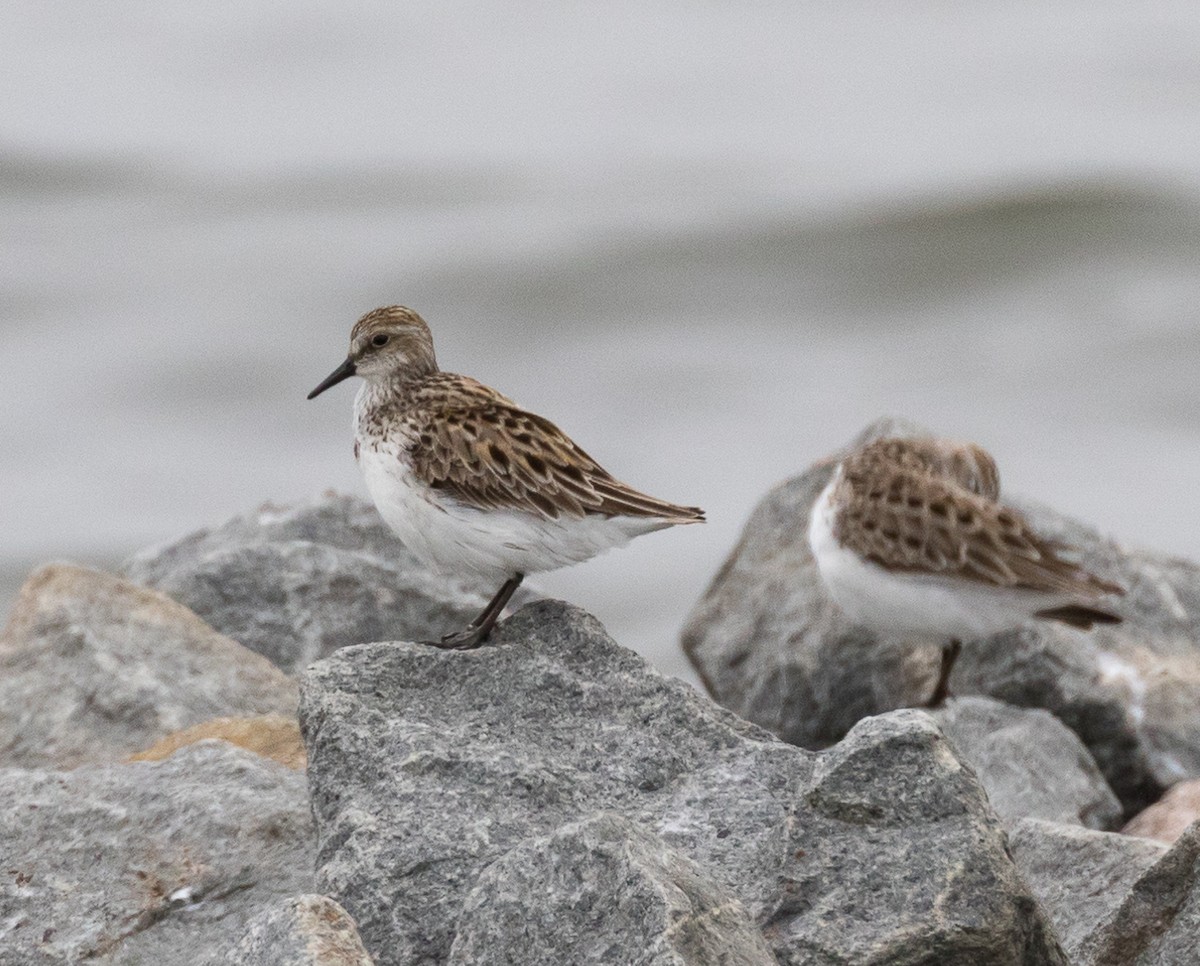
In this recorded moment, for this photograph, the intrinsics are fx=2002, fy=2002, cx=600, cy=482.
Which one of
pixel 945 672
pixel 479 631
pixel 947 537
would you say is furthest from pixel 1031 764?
pixel 479 631

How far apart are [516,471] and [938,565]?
2.76 m

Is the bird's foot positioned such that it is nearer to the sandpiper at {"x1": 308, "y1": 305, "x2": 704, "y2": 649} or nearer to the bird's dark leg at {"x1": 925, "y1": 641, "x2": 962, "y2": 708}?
the sandpiper at {"x1": 308, "y1": 305, "x2": 704, "y2": 649}

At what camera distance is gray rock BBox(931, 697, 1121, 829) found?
7762 millimetres

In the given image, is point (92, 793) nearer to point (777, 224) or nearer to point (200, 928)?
point (200, 928)

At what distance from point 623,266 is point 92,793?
1702cm

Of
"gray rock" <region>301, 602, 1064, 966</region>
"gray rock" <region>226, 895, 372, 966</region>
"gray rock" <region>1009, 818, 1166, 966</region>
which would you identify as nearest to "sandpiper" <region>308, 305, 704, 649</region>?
"gray rock" <region>301, 602, 1064, 966</region>

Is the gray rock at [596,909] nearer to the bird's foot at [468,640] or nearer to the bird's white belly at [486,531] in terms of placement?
the bird's foot at [468,640]

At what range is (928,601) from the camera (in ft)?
29.4

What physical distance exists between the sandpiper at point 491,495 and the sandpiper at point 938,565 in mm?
2266

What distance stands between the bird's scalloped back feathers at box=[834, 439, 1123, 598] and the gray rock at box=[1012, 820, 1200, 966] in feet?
7.97

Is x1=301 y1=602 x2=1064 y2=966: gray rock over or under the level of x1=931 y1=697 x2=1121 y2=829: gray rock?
over

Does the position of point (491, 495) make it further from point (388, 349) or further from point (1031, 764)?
point (1031, 764)

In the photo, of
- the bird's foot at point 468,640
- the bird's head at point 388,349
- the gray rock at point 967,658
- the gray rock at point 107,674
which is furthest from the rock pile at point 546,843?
the gray rock at point 967,658

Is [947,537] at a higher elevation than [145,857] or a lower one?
higher
